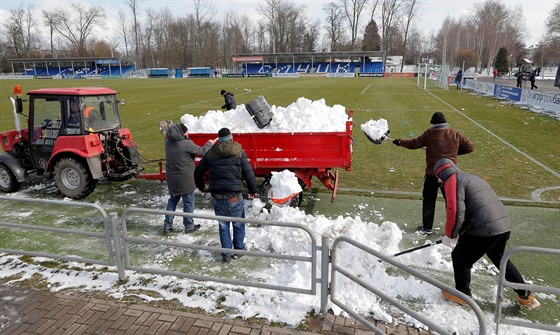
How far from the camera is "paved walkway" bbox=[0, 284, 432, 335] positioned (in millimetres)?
3756

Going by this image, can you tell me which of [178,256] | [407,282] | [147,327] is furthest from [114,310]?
[407,282]

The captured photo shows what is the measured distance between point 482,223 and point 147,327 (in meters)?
3.43

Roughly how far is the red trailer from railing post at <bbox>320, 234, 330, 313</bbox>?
2728 millimetres

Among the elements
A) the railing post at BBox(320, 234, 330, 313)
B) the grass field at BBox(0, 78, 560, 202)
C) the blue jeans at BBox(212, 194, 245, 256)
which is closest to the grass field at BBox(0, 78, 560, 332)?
the grass field at BBox(0, 78, 560, 202)

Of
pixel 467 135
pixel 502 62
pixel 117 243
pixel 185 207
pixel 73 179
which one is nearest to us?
pixel 117 243

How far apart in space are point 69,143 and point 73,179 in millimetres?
737

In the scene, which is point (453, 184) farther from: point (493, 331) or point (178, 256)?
point (178, 256)

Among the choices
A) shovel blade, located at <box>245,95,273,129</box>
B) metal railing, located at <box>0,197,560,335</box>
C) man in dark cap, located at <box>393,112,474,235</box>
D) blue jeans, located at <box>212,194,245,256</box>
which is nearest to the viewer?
metal railing, located at <box>0,197,560,335</box>

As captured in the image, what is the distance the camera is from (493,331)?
367cm

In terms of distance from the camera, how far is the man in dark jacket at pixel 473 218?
3830mm

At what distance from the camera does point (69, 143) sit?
723 cm

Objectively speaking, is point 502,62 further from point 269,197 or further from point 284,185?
point 284,185

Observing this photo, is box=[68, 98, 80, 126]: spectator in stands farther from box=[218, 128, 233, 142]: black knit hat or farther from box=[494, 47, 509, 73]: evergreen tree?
box=[494, 47, 509, 73]: evergreen tree

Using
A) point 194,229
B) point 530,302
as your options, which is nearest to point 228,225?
point 194,229
